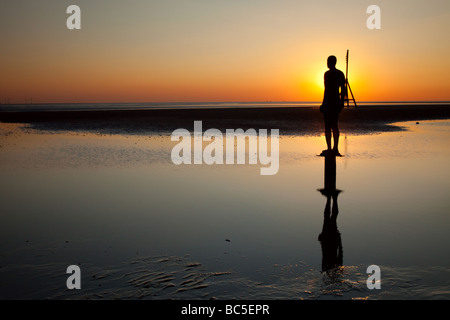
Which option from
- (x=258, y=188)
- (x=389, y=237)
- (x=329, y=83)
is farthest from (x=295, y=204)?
(x=329, y=83)

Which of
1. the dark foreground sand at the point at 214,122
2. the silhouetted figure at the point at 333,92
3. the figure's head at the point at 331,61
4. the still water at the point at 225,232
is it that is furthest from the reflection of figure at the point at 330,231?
the dark foreground sand at the point at 214,122

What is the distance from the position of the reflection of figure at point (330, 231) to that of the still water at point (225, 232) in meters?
0.03

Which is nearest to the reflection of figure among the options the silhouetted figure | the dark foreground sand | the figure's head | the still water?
the still water

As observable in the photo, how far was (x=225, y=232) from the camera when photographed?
7.85 metres

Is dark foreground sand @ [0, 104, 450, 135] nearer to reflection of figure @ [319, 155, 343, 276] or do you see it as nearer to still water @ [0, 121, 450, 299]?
still water @ [0, 121, 450, 299]

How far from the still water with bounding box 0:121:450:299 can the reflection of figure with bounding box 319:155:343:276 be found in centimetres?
3

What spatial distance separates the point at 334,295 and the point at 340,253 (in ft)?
5.11

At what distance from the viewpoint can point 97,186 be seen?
12.4m

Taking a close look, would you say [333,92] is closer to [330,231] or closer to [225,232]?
[330,231]

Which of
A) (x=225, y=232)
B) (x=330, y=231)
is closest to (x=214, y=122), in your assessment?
(x=225, y=232)

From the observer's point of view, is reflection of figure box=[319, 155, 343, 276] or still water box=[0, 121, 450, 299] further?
reflection of figure box=[319, 155, 343, 276]

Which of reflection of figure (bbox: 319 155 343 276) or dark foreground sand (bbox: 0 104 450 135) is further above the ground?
dark foreground sand (bbox: 0 104 450 135)

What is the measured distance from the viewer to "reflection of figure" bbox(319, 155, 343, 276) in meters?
6.25

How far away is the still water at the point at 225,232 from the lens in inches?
219
